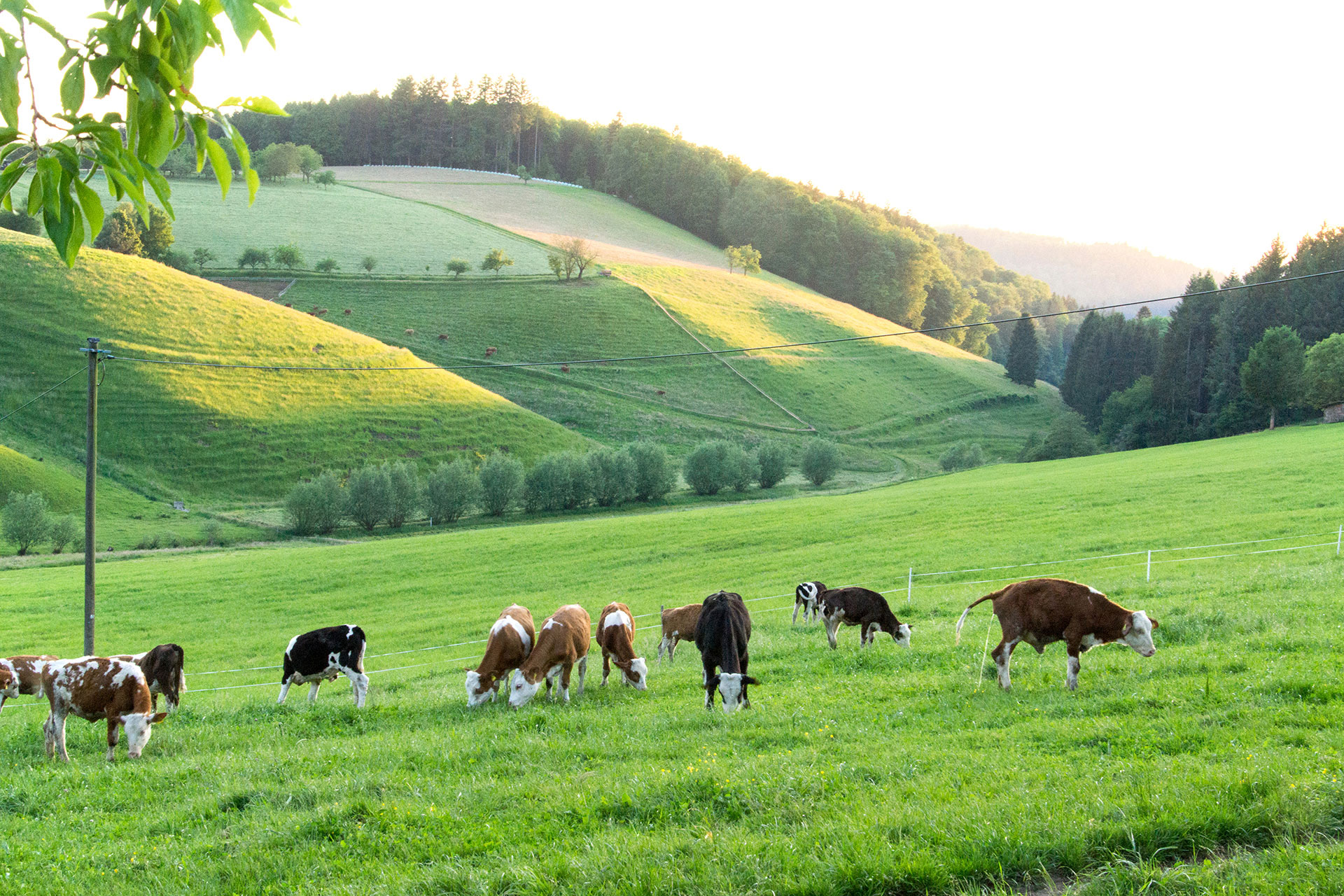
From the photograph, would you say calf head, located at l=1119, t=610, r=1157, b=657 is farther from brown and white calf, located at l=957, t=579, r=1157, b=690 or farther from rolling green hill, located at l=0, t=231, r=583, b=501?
rolling green hill, located at l=0, t=231, r=583, b=501

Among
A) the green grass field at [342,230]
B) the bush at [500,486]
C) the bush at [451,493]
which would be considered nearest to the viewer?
the bush at [451,493]

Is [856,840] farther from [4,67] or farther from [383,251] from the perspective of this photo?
[383,251]

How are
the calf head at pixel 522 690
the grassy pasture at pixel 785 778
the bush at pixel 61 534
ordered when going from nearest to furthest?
the grassy pasture at pixel 785 778 → the calf head at pixel 522 690 → the bush at pixel 61 534

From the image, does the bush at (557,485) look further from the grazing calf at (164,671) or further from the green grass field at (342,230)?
the green grass field at (342,230)

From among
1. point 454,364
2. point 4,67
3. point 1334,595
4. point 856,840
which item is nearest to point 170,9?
point 4,67

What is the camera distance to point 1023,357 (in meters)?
137

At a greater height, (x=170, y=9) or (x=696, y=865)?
(x=170, y=9)

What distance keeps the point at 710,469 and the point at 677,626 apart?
195 ft

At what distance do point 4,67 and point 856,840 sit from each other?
616 cm

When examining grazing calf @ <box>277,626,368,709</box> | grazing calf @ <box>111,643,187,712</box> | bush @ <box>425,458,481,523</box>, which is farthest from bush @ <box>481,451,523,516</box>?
grazing calf @ <box>111,643,187,712</box>

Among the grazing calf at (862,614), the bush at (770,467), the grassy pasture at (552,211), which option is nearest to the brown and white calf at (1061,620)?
the grazing calf at (862,614)

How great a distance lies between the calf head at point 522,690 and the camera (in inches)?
506

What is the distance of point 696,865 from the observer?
6055mm

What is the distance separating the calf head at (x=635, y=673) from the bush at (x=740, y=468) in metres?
63.7
